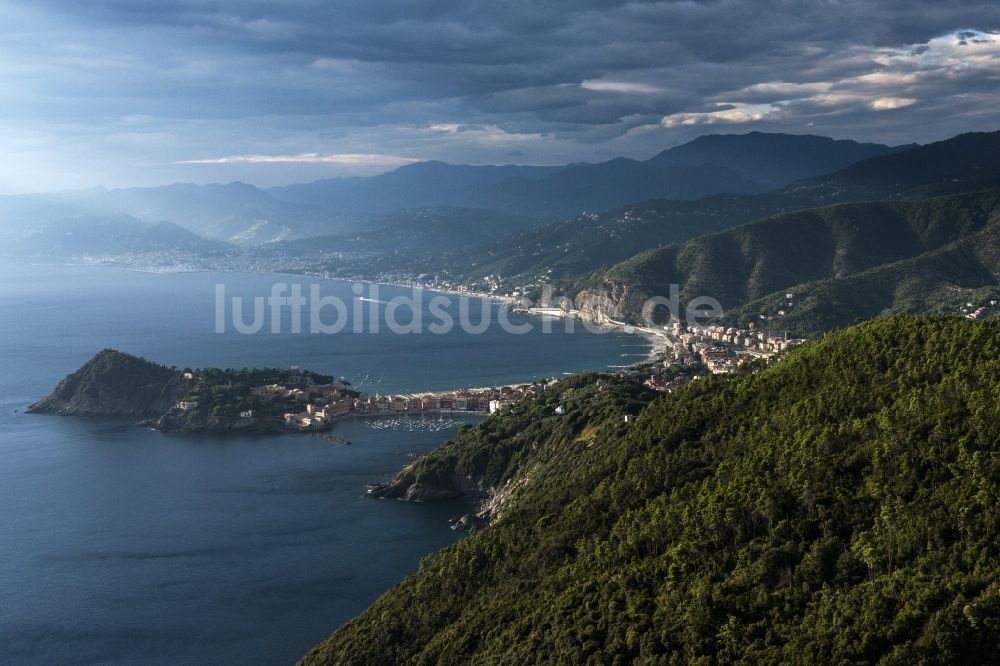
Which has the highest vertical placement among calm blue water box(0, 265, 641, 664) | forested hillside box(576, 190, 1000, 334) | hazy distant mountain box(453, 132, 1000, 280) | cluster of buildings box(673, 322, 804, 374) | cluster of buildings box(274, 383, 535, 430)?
hazy distant mountain box(453, 132, 1000, 280)

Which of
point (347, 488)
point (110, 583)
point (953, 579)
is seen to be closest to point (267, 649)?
point (110, 583)

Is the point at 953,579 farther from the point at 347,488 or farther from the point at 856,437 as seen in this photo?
the point at 347,488

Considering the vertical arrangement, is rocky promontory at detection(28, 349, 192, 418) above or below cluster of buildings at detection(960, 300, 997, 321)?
below

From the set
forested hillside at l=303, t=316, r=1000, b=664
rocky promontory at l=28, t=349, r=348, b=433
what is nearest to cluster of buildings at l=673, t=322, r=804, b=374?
rocky promontory at l=28, t=349, r=348, b=433

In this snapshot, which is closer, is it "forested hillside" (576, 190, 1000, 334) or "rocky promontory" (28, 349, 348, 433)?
"rocky promontory" (28, 349, 348, 433)

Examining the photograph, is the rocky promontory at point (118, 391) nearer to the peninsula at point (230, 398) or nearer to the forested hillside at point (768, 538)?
the peninsula at point (230, 398)

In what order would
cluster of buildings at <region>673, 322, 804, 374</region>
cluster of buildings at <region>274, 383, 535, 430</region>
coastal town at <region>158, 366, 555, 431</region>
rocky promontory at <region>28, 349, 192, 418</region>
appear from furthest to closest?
cluster of buildings at <region>673, 322, 804, 374</region>, rocky promontory at <region>28, 349, 192, 418</region>, coastal town at <region>158, 366, 555, 431</region>, cluster of buildings at <region>274, 383, 535, 430</region>

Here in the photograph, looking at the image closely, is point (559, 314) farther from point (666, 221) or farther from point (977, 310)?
point (666, 221)

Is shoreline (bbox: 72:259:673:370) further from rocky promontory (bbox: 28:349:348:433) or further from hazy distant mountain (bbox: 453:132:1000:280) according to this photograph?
rocky promontory (bbox: 28:349:348:433)
